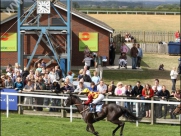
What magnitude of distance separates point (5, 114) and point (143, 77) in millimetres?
11994

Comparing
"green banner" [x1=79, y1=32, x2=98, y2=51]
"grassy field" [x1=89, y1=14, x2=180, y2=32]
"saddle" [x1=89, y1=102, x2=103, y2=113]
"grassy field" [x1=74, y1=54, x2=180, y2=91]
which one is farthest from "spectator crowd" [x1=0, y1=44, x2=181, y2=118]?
"grassy field" [x1=89, y1=14, x2=180, y2=32]

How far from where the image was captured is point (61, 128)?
1645cm

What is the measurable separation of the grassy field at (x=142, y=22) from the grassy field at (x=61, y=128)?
136 feet

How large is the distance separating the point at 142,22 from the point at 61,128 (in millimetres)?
51525

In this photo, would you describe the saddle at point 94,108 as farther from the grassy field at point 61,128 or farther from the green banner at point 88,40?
the green banner at point 88,40

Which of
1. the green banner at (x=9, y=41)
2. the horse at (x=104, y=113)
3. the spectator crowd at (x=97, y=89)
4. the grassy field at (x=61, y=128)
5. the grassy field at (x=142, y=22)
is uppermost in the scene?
the grassy field at (x=142, y=22)

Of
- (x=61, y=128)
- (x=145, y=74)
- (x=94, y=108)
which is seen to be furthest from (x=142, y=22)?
(x=94, y=108)

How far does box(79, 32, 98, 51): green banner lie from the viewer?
107 ft

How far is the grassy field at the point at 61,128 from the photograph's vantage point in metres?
15.8

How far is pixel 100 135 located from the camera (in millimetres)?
15586

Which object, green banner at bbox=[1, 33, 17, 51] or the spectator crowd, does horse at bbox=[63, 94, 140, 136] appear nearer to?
the spectator crowd

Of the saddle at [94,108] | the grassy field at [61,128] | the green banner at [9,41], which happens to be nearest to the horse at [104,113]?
the saddle at [94,108]

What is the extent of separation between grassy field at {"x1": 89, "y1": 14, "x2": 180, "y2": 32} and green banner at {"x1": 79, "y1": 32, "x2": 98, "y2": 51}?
2599 centimetres

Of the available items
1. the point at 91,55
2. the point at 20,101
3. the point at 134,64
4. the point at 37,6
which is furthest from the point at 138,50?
the point at 20,101
